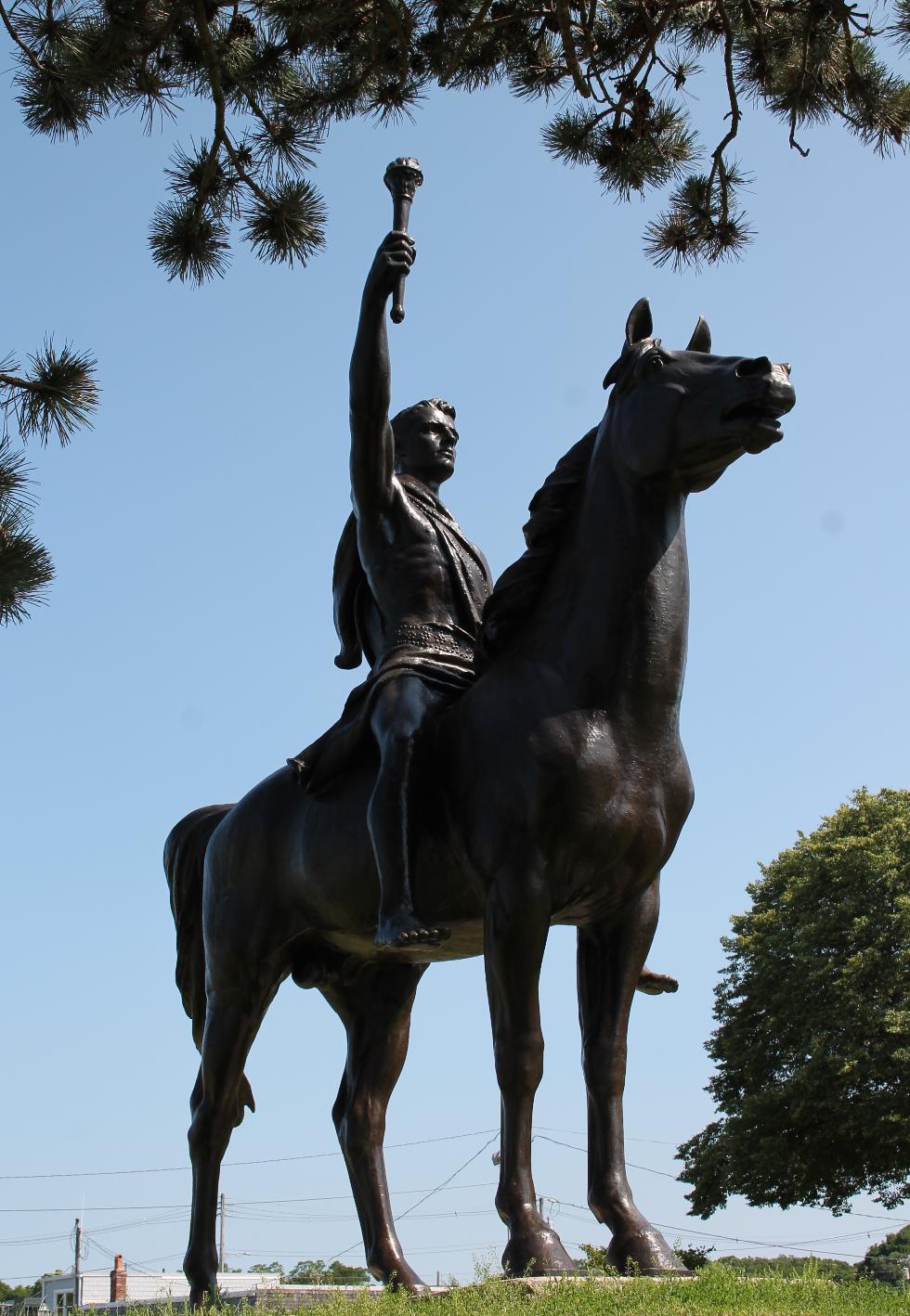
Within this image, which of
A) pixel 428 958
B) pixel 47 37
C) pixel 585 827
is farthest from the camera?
pixel 47 37

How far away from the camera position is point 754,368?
237 inches

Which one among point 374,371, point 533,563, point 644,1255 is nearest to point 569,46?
point 374,371

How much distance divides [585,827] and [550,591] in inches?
41.7

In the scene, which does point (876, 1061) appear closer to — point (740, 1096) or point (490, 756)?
point (740, 1096)

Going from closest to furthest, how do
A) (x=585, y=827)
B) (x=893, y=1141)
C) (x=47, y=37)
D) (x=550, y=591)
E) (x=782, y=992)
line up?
(x=585, y=827) < (x=550, y=591) < (x=47, y=37) < (x=893, y=1141) < (x=782, y=992)

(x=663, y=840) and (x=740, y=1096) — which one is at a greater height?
(x=740, y=1096)

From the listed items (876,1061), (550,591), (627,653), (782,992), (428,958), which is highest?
(782,992)

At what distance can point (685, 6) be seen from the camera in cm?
938

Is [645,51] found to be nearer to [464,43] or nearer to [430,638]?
[464,43]

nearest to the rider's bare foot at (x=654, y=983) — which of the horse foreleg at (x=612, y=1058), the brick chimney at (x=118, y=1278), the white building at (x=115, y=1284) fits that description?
the horse foreleg at (x=612, y=1058)

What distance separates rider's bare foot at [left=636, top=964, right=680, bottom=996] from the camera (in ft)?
22.6

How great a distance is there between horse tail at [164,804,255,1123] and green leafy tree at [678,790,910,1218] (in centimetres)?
1976

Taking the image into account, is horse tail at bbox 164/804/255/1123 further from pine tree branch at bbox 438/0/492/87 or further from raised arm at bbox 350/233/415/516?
pine tree branch at bbox 438/0/492/87

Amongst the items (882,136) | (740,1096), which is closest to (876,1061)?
(740,1096)
